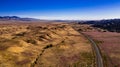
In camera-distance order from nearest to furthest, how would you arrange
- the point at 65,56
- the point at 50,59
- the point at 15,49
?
the point at 50,59
the point at 65,56
the point at 15,49

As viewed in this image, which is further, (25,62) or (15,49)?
(15,49)

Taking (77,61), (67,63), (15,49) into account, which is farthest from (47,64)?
(15,49)

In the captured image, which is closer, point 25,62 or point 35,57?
point 25,62

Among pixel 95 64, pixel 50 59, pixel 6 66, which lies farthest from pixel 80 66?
pixel 6 66

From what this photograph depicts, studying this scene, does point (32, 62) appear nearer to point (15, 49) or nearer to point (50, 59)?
point (50, 59)

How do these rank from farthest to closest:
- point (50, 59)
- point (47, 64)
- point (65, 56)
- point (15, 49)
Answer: point (15, 49), point (65, 56), point (50, 59), point (47, 64)

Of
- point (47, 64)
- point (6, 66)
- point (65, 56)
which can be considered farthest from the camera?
point (65, 56)

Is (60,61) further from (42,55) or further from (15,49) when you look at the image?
(15,49)

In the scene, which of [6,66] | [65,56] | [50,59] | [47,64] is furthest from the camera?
[65,56]
